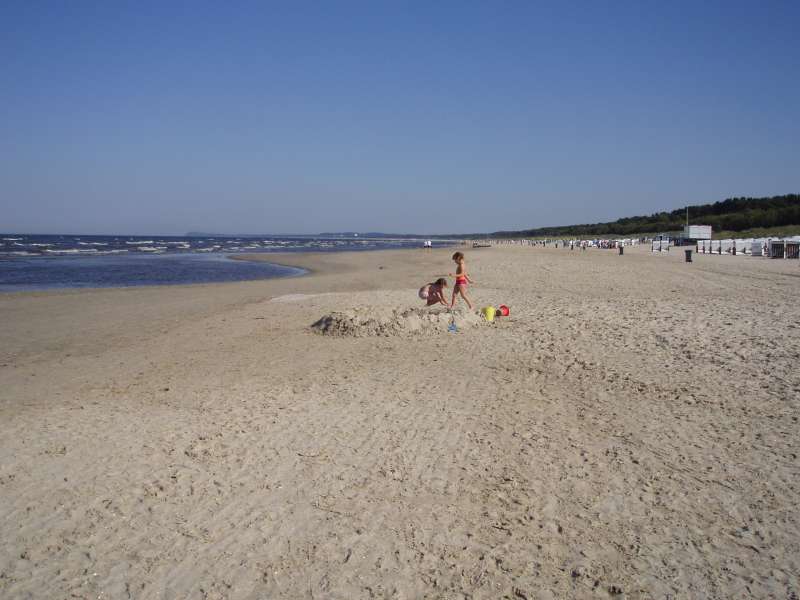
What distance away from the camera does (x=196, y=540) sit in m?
3.87

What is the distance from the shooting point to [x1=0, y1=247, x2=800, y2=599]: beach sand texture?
3533 millimetres

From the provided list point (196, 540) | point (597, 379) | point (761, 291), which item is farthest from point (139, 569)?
point (761, 291)

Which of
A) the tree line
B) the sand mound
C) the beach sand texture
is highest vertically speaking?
the tree line

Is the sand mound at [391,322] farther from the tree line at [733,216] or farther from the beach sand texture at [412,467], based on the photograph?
the tree line at [733,216]

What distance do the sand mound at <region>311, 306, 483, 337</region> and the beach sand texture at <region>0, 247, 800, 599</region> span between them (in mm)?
499

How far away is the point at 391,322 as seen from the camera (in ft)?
35.7

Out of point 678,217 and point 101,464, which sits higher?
point 678,217

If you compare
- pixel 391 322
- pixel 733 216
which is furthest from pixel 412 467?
pixel 733 216

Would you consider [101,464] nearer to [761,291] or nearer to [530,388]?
[530,388]

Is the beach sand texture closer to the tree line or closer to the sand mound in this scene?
the sand mound

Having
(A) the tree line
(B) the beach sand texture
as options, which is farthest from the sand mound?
(A) the tree line

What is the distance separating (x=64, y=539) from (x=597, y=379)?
6.01 m

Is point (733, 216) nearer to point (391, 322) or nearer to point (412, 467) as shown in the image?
point (391, 322)

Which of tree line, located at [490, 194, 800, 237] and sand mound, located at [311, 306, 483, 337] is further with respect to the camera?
tree line, located at [490, 194, 800, 237]
